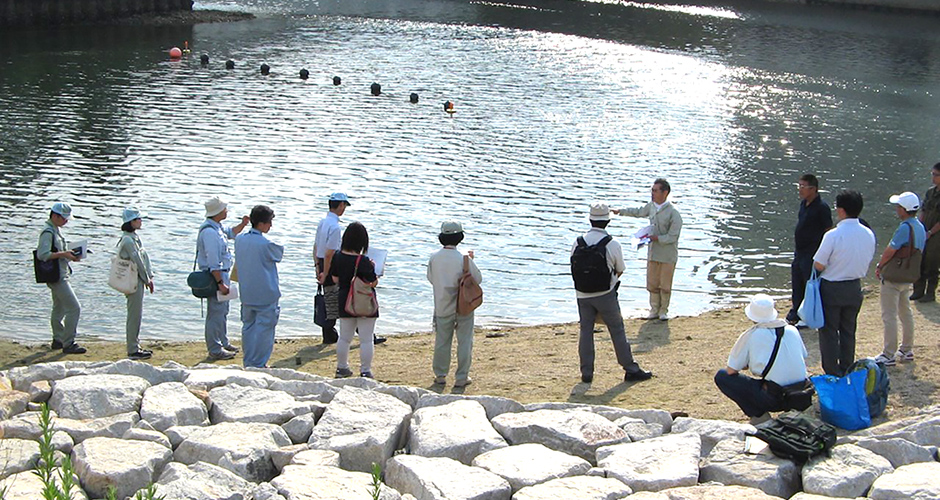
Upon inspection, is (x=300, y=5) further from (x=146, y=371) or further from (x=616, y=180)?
(x=146, y=371)

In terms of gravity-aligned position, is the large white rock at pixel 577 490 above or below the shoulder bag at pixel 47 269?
below

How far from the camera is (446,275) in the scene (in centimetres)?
1084

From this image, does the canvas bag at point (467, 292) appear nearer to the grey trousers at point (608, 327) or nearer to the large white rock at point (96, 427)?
the grey trousers at point (608, 327)

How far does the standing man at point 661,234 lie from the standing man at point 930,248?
10.1 ft

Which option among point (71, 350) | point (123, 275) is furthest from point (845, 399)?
point (71, 350)

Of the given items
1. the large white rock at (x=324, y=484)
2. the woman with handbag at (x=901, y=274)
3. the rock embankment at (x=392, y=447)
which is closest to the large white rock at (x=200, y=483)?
the rock embankment at (x=392, y=447)

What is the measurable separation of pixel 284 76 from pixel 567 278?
2751 cm

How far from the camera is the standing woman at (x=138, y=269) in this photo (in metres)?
12.1

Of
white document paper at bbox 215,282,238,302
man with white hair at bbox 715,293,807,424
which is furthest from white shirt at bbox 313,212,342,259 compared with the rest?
man with white hair at bbox 715,293,807,424

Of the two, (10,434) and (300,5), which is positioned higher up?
(300,5)

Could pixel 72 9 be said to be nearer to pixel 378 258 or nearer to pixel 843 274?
pixel 378 258

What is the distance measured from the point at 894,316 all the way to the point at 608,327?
3075 mm

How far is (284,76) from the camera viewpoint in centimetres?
4288

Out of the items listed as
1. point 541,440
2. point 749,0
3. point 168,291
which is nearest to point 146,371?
point 541,440
